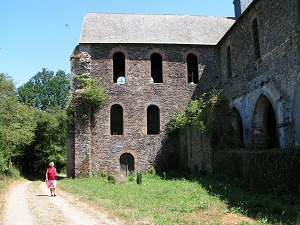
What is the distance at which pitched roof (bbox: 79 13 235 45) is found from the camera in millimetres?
23359

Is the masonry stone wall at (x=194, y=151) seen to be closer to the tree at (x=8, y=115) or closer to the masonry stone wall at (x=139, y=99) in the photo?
the masonry stone wall at (x=139, y=99)

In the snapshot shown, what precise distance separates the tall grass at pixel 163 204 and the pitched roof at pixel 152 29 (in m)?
11.7

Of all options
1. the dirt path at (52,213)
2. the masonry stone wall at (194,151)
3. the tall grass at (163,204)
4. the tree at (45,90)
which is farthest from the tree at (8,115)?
the tree at (45,90)

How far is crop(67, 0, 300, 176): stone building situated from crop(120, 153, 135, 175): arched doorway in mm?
64

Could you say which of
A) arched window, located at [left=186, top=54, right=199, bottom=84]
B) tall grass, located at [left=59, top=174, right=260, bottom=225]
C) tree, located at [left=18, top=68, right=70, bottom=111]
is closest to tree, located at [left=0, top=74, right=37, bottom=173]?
tall grass, located at [left=59, top=174, right=260, bottom=225]

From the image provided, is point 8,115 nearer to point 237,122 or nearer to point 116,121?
point 116,121

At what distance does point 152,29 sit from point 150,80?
425 cm

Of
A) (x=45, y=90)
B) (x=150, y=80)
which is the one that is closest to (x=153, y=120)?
(x=150, y=80)

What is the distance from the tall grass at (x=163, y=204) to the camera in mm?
8688

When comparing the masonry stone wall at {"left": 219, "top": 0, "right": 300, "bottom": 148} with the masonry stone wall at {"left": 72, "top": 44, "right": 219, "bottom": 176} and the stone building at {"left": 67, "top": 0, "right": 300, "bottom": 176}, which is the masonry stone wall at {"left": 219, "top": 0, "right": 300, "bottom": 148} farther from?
the masonry stone wall at {"left": 72, "top": 44, "right": 219, "bottom": 176}

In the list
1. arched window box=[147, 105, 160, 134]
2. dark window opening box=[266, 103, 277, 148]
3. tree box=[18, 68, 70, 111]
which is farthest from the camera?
tree box=[18, 68, 70, 111]

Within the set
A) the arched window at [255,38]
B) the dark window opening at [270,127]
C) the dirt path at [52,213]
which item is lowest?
the dirt path at [52,213]

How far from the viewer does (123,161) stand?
22281mm

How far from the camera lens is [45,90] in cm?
4844
